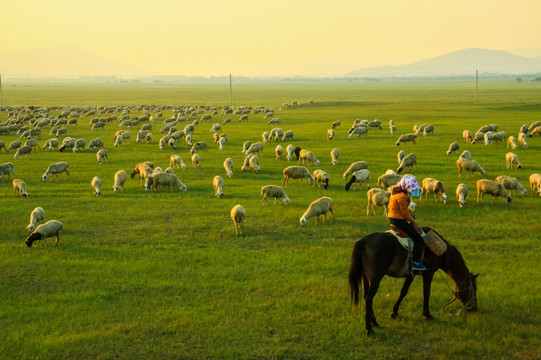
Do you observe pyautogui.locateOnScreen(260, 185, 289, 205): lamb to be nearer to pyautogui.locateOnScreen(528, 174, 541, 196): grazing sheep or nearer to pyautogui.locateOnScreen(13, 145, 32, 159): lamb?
pyautogui.locateOnScreen(528, 174, 541, 196): grazing sheep

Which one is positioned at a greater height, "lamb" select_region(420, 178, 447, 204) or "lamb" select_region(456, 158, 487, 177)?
"lamb" select_region(456, 158, 487, 177)

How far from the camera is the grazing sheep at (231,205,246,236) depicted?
1698 centimetres

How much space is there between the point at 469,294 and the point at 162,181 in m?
16.3

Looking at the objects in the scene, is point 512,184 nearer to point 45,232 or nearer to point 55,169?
point 45,232

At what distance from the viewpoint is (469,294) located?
1084 cm

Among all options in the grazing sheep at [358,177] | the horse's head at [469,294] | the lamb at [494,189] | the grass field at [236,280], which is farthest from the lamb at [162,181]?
the horse's head at [469,294]

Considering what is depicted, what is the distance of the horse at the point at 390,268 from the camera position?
10156 mm

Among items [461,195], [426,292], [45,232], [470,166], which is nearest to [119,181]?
[45,232]

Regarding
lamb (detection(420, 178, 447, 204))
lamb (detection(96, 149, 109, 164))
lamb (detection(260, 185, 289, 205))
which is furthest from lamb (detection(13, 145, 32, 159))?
lamb (detection(420, 178, 447, 204))

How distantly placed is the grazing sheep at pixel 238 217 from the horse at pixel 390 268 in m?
6.82

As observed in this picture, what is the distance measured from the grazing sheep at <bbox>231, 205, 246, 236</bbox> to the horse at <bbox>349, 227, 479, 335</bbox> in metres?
6.82

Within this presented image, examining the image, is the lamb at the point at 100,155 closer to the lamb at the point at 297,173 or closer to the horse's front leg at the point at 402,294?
the lamb at the point at 297,173

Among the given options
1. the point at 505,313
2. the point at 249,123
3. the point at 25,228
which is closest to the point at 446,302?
the point at 505,313

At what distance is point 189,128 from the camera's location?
47.5 metres
